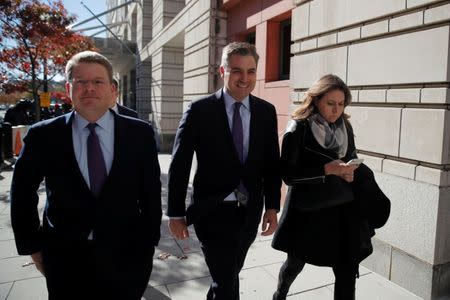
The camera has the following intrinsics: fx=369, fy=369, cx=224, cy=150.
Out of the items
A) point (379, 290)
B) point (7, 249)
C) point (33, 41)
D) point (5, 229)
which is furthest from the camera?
point (33, 41)

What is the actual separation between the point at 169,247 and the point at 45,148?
329cm

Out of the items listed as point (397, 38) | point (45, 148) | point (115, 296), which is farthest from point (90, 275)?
point (397, 38)

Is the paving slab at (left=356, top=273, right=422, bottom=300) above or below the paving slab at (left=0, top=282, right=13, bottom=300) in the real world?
above

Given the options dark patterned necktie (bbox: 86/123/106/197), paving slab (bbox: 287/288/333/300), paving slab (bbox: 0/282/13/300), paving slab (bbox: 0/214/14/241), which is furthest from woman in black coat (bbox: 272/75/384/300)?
paving slab (bbox: 0/214/14/241)

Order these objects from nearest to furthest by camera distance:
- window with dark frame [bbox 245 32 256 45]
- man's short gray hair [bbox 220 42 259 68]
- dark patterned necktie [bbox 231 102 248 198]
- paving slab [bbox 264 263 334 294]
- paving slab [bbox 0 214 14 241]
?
man's short gray hair [bbox 220 42 259 68], dark patterned necktie [bbox 231 102 248 198], paving slab [bbox 264 263 334 294], paving slab [bbox 0 214 14 241], window with dark frame [bbox 245 32 256 45]

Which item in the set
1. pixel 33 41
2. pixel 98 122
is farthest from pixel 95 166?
pixel 33 41

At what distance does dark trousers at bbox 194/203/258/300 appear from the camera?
8.67 feet

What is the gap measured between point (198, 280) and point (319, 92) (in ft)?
8.20

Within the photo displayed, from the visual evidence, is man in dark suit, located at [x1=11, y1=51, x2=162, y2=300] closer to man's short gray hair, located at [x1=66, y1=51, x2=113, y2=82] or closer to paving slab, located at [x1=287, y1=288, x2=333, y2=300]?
man's short gray hair, located at [x1=66, y1=51, x2=113, y2=82]

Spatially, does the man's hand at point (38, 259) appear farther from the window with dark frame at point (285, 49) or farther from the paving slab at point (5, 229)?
the window with dark frame at point (285, 49)

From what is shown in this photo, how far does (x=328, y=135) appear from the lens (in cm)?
280

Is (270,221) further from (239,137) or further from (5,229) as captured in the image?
(5,229)

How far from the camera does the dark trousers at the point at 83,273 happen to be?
2.17 metres

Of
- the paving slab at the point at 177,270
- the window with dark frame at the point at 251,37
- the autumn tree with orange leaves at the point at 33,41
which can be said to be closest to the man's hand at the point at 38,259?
the paving slab at the point at 177,270
